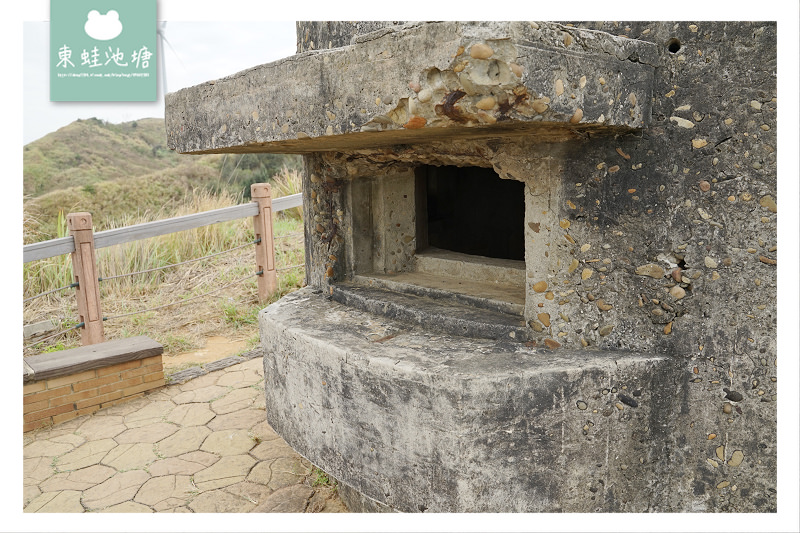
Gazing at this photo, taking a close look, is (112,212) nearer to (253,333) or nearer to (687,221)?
(253,333)

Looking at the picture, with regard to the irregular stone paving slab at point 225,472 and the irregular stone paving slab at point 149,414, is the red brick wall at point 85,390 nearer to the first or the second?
the irregular stone paving slab at point 149,414

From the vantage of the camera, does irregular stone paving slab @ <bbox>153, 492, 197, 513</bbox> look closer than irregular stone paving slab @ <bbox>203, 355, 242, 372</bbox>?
Yes

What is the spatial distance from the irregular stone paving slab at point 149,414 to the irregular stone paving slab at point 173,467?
55 centimetres

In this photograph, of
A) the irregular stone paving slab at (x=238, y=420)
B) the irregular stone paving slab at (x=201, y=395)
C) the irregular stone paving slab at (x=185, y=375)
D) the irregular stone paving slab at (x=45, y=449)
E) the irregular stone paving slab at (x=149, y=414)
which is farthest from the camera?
the irregular stone paving slab at (x=185, y=375)

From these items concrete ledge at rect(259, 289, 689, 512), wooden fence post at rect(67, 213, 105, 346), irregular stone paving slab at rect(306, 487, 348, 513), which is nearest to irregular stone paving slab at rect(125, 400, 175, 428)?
wooden fence post at rect(67, 213, 105, 346)

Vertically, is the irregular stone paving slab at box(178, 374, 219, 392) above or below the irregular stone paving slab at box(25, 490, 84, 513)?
above

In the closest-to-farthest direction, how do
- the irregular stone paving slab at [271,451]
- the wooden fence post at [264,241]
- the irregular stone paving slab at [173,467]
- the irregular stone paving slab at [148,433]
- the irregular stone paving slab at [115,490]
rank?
1. the irregular stone paving slab at [115,490]
2. the irregular stone paving slab at [173,467]
3. the irregular stone paving slab at [271,451]
4. the irregular stone paving slab at [148,433]
5. the wooden fence post at [264,241]

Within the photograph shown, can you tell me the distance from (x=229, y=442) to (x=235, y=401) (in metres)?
0.54

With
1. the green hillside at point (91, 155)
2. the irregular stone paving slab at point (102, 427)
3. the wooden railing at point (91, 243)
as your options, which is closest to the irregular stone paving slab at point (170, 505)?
the irregular stone paving slab at point (102, 427)

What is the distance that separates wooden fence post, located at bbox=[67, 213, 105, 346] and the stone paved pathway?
0.98 metres

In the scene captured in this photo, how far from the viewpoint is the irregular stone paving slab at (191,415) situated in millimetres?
3564

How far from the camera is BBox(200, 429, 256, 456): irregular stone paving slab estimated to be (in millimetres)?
3213

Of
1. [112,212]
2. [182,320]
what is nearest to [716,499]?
[182,320]

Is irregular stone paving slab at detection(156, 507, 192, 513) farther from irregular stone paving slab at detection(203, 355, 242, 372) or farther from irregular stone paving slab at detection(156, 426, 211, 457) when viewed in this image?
irregular stone paving slab at detection(203, 355, 242, 372)
